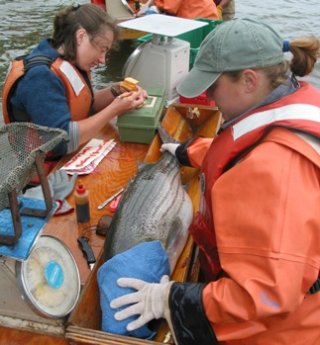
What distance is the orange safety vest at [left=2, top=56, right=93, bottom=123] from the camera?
330cm

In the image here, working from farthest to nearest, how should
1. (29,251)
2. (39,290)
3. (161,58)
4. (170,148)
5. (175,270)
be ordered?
1. (161,58)
2. (170,148)
3. (175,270)
4. (39,290)
5. (29,251)

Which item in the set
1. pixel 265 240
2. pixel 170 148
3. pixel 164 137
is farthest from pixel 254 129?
pixel 164 137

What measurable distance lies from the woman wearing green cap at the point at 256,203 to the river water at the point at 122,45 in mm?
6305

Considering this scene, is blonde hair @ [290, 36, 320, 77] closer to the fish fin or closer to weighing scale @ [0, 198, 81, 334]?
weighing scale @ [0, 198, 81, 334]

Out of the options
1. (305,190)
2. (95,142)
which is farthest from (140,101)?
(305,190)

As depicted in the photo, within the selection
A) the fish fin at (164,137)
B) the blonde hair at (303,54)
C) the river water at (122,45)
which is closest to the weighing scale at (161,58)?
the fish fin at (164,137)

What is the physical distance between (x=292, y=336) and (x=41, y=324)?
1109mm

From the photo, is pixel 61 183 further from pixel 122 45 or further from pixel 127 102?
pixel 122 45

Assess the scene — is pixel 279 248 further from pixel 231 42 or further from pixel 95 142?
pixel 95 142

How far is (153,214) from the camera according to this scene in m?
2.66

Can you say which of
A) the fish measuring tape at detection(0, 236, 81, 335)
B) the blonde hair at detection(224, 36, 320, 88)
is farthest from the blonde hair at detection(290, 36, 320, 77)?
the fish measuring tape at detection(0, 236, 81, 335)

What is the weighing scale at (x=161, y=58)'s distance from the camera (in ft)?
14.3

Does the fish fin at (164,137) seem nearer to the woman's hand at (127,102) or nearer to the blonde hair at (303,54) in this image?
the woman's hand at (127,102)

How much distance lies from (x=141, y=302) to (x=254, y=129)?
3.08 feet
